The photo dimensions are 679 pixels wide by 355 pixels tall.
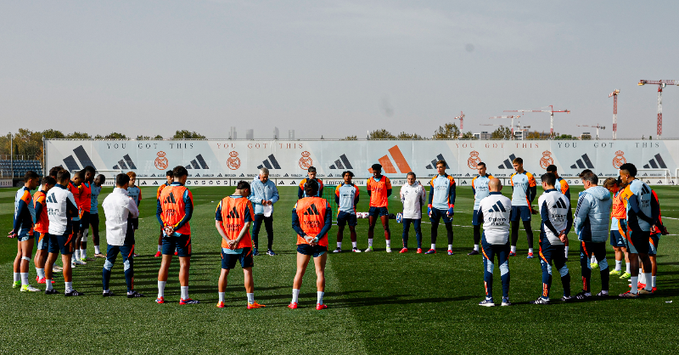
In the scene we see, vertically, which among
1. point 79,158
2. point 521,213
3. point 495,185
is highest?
point 79,158

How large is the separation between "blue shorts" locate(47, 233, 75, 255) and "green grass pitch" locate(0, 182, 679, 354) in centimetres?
76

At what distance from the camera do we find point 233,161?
4459 centimetres

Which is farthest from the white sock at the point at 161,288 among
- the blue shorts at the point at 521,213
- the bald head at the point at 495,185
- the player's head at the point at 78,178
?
the blue shorts at the point at 521,213

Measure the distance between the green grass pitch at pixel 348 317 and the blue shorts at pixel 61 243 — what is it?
0.76m

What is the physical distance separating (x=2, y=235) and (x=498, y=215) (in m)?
14.9

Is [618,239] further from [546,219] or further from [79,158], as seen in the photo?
[79,158]

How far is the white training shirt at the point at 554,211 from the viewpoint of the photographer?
23.5ft

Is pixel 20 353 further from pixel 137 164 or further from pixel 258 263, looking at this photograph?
pixel 137 164

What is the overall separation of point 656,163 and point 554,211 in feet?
149

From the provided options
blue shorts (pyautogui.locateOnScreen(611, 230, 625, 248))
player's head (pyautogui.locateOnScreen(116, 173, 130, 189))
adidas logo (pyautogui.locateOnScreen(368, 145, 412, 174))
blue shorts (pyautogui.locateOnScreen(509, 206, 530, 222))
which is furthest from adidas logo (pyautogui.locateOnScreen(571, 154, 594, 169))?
player's head (pyautogui.locateOnScreen(116, 173, 130, 189))

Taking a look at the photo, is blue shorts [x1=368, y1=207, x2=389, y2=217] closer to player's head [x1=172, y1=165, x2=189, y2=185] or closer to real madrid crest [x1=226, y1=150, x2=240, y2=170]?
player's head [x1=172, y1=165, x2=189, y2=185]

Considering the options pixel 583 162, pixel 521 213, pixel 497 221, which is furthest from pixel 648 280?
pixel 583 162

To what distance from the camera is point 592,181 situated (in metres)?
8.30

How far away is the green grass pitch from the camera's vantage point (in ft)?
18.3
